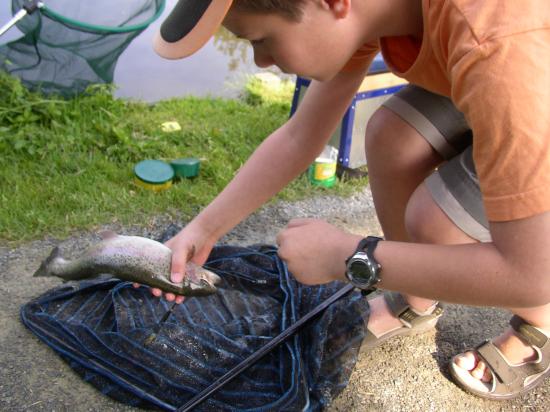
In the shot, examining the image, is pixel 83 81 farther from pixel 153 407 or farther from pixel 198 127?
pixel 153 407

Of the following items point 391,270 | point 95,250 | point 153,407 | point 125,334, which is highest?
point 391,270

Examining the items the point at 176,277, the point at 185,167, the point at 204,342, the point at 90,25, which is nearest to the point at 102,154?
the point at 185,167

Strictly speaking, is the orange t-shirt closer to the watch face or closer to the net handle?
the watch face

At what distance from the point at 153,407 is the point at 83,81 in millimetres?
2647

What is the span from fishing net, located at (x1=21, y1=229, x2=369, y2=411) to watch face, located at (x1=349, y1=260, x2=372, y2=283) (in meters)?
0.57

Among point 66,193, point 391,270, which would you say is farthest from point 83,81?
point 391,270

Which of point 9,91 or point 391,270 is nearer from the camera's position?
point 391,270

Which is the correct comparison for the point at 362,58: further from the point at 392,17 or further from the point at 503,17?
the point at 503,17

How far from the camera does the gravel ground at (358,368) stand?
76.4 inches

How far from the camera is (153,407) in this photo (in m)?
1.93

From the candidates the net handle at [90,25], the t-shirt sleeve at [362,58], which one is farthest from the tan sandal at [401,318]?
the net handle at [90,25]

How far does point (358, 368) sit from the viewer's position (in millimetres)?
2176

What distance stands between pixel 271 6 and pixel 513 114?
23.4 inches

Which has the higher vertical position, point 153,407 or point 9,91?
point 9,91
